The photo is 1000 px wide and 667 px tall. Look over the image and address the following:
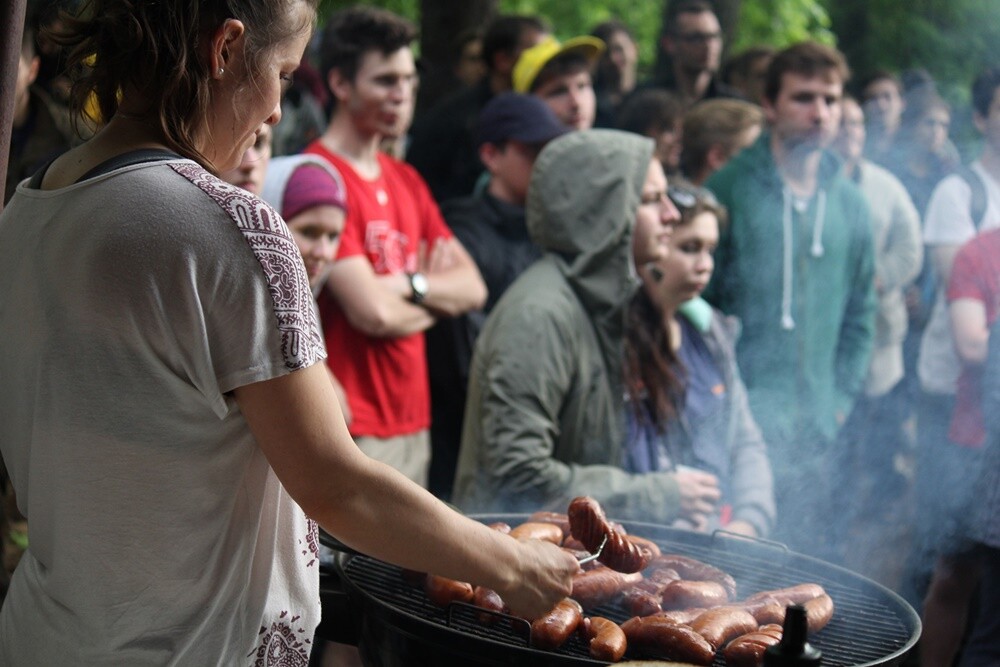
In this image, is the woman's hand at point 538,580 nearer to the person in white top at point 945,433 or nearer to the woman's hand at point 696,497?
the woman's hand at point 696,497

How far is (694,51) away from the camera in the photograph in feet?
26.6

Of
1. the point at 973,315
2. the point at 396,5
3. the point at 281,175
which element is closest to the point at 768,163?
the point at 973,315

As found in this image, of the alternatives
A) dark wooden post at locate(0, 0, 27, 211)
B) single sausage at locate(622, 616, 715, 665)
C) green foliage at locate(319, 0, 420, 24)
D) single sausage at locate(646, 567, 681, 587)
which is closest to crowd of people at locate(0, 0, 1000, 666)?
Result: dark wooden post at locate(0, 0, 27, 211)

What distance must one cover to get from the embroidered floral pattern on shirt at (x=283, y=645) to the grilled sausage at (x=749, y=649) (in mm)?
939

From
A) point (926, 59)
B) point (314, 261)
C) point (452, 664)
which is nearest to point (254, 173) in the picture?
point (314, 261)

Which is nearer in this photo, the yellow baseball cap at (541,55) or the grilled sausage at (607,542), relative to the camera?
the grilled sausage at (607,542)

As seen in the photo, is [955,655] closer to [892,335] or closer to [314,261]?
[892,335]

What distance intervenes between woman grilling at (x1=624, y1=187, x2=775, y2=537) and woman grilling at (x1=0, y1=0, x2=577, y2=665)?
233 centimetres

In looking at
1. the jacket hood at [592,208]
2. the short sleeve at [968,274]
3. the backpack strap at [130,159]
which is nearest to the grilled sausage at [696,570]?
the jacket hood at [592,208]

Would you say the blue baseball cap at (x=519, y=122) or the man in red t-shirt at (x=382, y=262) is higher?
the blue baseball cap at (x=519, y=122)

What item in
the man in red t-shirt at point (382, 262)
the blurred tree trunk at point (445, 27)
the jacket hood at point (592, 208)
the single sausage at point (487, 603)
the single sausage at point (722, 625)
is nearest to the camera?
the single sausage at point (722, 625)

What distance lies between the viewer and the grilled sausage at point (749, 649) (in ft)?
7.69

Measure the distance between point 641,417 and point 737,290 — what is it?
172 cm

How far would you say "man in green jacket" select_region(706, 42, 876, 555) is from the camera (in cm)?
552
